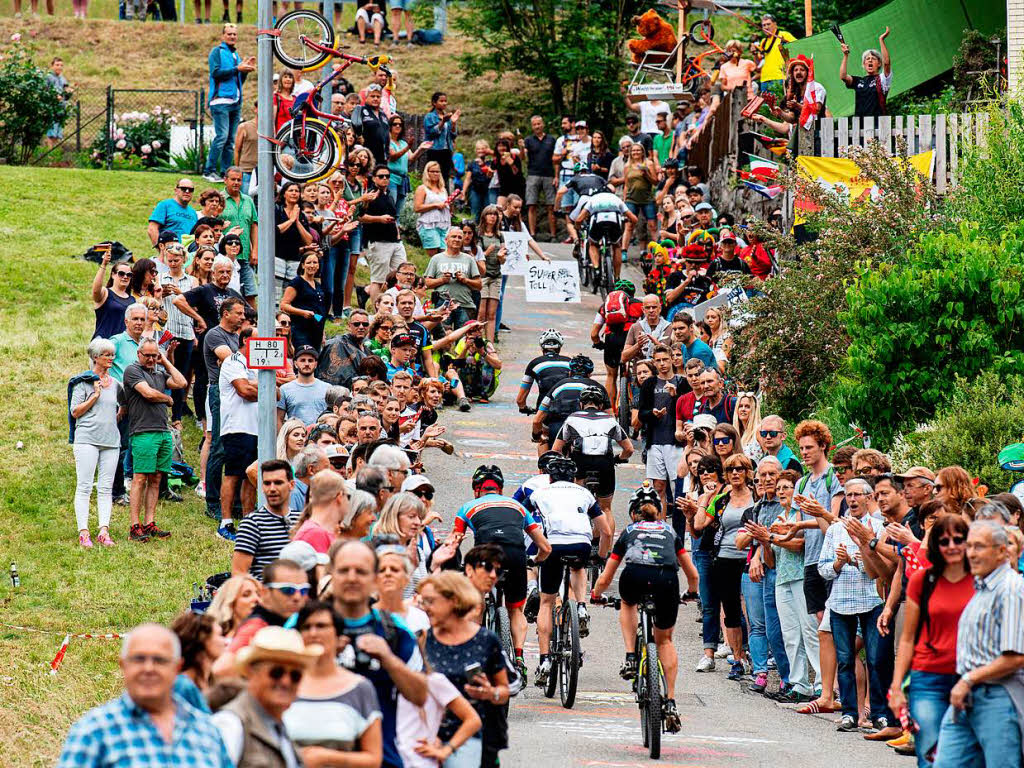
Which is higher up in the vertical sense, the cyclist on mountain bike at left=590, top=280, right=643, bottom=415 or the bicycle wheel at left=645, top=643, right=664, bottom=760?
the cyclist on mountain bike at left=590, top=280, right=643, bottom=415

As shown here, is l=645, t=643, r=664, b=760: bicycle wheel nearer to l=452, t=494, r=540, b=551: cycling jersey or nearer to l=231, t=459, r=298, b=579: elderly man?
l=452, t=494, r=540, b=551: cycling jersey

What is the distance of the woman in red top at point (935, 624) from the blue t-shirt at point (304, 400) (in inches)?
307

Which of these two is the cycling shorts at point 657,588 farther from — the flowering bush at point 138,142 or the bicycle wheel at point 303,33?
the flowering bush at point 138,142

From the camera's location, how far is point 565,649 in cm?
1266

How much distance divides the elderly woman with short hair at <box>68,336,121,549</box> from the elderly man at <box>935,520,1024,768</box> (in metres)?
8.93

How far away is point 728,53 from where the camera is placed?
28.5 meters

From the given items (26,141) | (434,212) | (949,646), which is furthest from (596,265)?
(949,646)

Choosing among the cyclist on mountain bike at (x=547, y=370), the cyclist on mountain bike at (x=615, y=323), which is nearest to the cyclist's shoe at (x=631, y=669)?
the cyclist on mountain bike at (x=547, y=370)

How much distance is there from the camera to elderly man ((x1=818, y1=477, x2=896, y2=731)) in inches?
470

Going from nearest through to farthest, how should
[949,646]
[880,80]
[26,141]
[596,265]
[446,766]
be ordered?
[446,766] < [949,646] < [880,80] < [596,265] < [26,141]

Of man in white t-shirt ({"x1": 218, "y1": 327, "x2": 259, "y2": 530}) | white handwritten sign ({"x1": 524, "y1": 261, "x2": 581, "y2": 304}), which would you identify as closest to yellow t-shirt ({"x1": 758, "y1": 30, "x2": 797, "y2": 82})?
white handwritten sign ({"x1": 524, "y1": 261, "x2": 581, "y2": 304})

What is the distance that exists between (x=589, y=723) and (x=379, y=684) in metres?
4.82

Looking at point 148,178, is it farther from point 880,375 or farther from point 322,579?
point 322,579

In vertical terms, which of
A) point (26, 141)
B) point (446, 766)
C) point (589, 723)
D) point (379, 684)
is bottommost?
point (589, 723)
